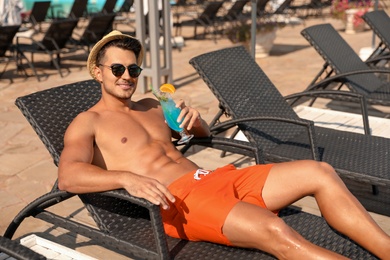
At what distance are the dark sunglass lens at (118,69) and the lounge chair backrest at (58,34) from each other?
5.75 metres

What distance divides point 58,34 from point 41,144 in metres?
3.73

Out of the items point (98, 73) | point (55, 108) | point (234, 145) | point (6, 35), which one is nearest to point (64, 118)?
point (55, 108)

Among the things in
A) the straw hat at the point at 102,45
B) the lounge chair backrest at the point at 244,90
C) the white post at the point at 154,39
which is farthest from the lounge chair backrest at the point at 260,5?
the straw hat at the point at 102,45

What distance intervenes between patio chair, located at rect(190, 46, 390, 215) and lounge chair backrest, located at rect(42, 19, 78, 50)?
14.7 ft

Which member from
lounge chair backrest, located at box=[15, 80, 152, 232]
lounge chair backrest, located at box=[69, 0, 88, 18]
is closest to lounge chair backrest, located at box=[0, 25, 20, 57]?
lounge chair backrest, located at box=[69, 0, 88, 18]

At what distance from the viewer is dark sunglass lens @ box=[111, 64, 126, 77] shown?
2.75 m

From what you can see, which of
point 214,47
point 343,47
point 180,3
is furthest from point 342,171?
point 180,3

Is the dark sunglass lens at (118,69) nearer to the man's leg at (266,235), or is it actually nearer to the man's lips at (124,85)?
the man's lips at (124,85)

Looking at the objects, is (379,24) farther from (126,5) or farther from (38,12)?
(126,5)

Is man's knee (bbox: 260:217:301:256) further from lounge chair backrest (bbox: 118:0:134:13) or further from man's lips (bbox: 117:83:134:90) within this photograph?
lounge chair backrest (bbox: 118:0:134:13)

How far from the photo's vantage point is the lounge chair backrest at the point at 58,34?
824 centimetres

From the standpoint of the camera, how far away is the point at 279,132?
4023mm

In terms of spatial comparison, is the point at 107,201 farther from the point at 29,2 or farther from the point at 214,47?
the point at 29,2

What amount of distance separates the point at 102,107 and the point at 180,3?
12.9m
